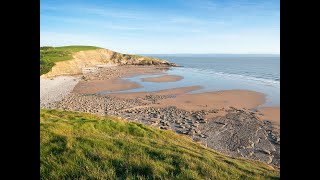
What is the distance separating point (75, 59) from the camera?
279 ft

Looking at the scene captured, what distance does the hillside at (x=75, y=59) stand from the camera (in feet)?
219

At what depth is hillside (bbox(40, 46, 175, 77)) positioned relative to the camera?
66.7m

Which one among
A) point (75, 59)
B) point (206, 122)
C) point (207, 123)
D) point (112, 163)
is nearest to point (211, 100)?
point (206, 122)

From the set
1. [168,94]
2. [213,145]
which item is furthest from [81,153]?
[168,94]

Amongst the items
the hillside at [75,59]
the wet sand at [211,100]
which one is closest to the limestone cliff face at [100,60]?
the hillside at [75,59]

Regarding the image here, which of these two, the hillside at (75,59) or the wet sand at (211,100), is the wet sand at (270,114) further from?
the hillside at (75,59)

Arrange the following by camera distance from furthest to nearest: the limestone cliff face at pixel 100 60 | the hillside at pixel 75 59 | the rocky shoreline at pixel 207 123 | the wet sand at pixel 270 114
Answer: the limestone cliff face at pixel 100 60 → the hillside at pixel 75 59 → the wet sand at pixel 270 114 → the rocky shoreline at pixel 207 123

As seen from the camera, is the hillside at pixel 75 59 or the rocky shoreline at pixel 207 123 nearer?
the rocky shoreline at pixel 207 123
